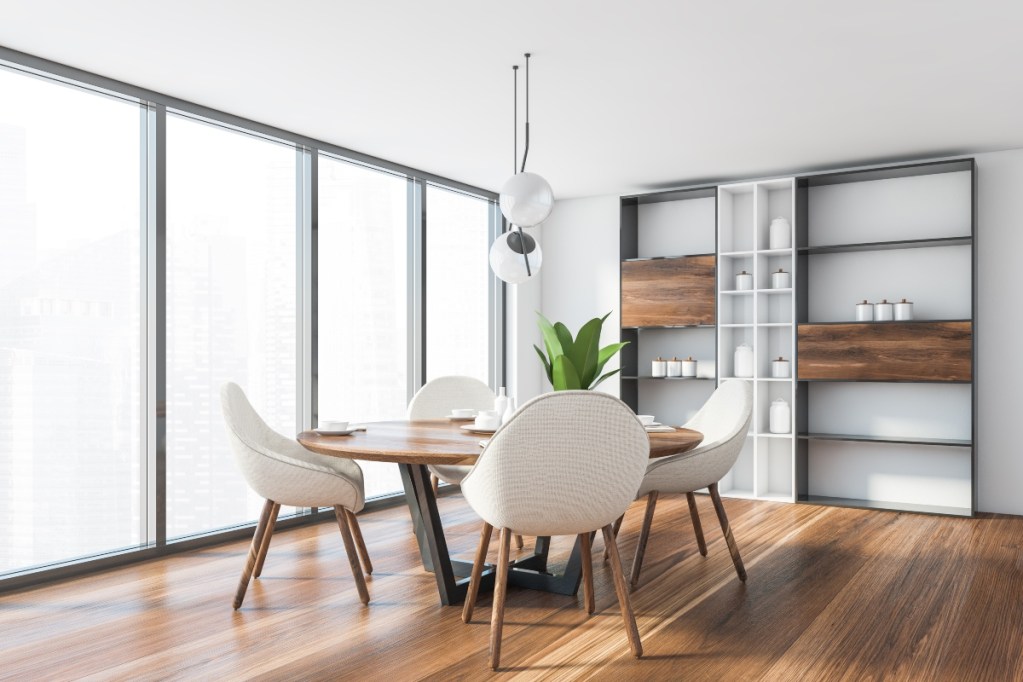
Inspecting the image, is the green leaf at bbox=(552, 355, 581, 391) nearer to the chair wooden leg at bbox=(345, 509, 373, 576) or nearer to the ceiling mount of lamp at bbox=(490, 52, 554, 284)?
the ceiling mount of lamp at bbox=(490, 52, 554, 284)

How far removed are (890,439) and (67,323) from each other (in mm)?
4589

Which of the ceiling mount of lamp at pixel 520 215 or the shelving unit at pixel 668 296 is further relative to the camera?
the shelving unit at pixel 668 296

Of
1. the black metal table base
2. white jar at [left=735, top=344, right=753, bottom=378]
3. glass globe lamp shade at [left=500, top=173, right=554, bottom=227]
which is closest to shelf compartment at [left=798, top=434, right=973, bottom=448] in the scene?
white jar at [left=735, top=344, right=753, bottom=378]

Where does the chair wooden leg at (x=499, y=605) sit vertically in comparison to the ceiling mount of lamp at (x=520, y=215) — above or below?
below

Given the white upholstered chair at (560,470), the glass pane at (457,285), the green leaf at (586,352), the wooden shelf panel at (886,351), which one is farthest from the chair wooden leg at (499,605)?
the wooden shelf panel at (886,351)

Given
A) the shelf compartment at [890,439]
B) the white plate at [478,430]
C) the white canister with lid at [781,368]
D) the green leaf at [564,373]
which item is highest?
the green leaf at [564,373]

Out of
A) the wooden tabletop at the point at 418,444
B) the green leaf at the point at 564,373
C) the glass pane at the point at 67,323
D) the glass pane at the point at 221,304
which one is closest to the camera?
the wooden tabletop at the point at 418,444

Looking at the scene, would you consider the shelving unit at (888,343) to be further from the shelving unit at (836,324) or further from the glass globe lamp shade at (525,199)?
the glass globe lamp shade at (525,199)

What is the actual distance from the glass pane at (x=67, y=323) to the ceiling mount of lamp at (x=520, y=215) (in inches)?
67.5

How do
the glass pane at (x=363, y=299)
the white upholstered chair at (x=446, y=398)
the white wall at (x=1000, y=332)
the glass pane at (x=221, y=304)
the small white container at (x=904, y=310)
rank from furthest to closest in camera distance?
the small white container at (x=904, y=310) → the white wall at (x=1000, y=332) → the glass pane at (x=363, y=299) → the white upholstered chair at (x=446, y=398) → the glass pane at (x=221, y=304)

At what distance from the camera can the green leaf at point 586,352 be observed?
3.20 m

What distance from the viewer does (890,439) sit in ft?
17.2

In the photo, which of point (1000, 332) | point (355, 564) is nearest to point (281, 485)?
point (355, 564)

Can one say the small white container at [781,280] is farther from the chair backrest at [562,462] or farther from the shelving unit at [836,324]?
the chair backrest at [562,462]
